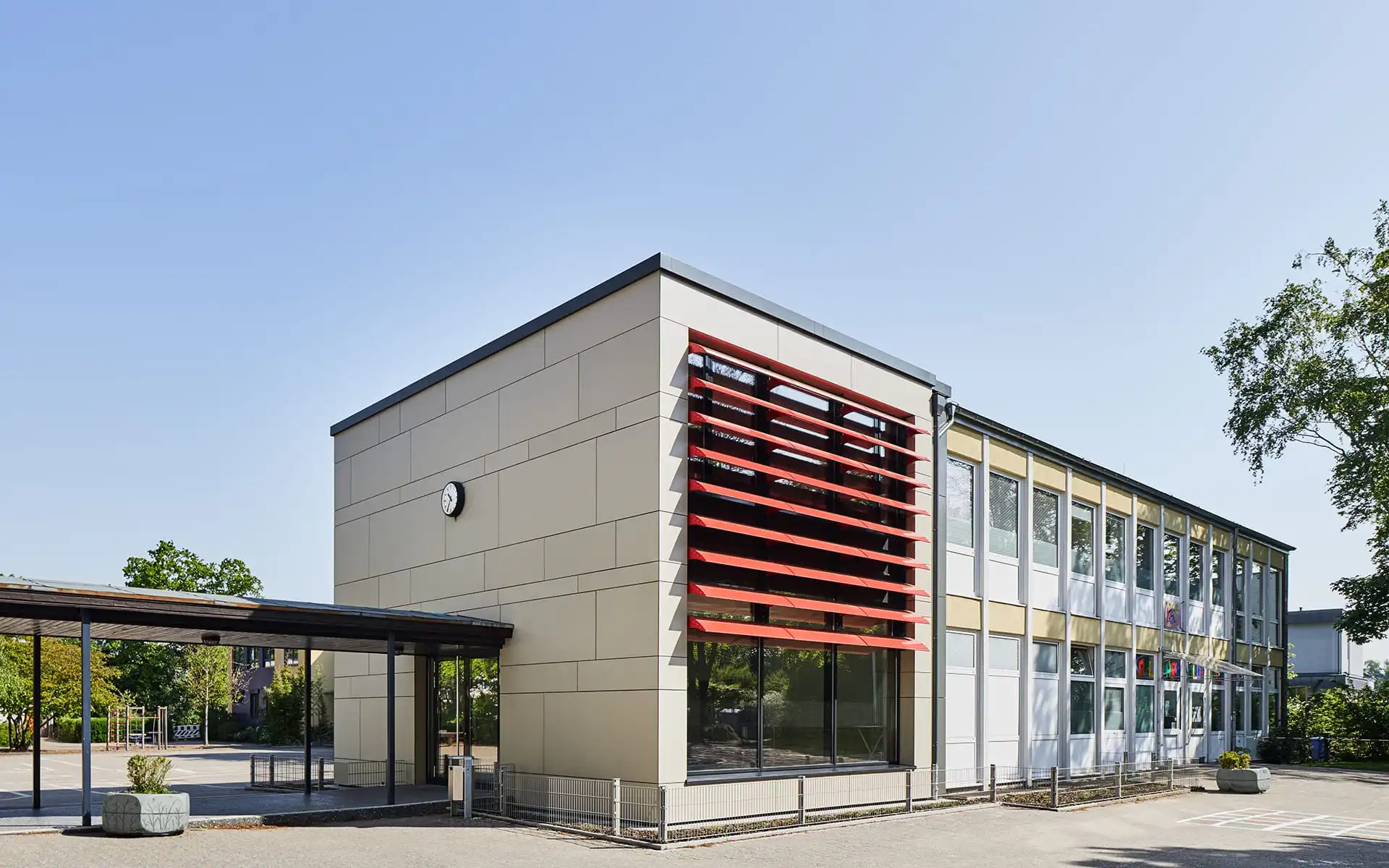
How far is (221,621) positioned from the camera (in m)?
17.7

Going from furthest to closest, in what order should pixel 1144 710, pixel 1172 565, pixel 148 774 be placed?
1. pixel 1172 565
2. pixel 1144 710
3. pixel 148 774

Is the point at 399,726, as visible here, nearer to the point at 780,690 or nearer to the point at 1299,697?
the point at 780,690

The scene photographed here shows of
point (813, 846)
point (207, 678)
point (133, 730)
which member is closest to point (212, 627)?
point (813, 846)

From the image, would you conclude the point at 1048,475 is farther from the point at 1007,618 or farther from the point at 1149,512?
the point at 1149,512

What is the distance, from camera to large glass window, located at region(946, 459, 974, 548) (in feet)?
82.0

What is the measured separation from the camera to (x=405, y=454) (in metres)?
25.3

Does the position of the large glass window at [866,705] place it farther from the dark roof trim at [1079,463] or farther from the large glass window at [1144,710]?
the large glass window at [1144,710]

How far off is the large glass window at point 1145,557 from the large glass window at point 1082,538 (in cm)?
353

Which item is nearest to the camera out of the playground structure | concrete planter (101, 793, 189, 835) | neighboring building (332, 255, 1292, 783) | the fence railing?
concrete planter (101, 793, 189, 835)

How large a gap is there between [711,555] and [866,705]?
19.2ft

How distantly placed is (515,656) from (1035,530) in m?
14.6

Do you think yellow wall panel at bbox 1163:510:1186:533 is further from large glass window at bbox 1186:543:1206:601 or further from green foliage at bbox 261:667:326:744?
green foliage at bbox 261:667:326:744

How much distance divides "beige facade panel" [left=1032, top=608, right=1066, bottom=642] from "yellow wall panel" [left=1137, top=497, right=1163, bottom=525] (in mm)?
6873

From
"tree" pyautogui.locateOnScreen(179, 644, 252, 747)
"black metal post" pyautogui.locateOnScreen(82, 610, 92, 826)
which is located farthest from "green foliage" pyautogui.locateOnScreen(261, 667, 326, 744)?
"black metal post" pyautogui.locateOnScreen(82, 610, 92, 826)
